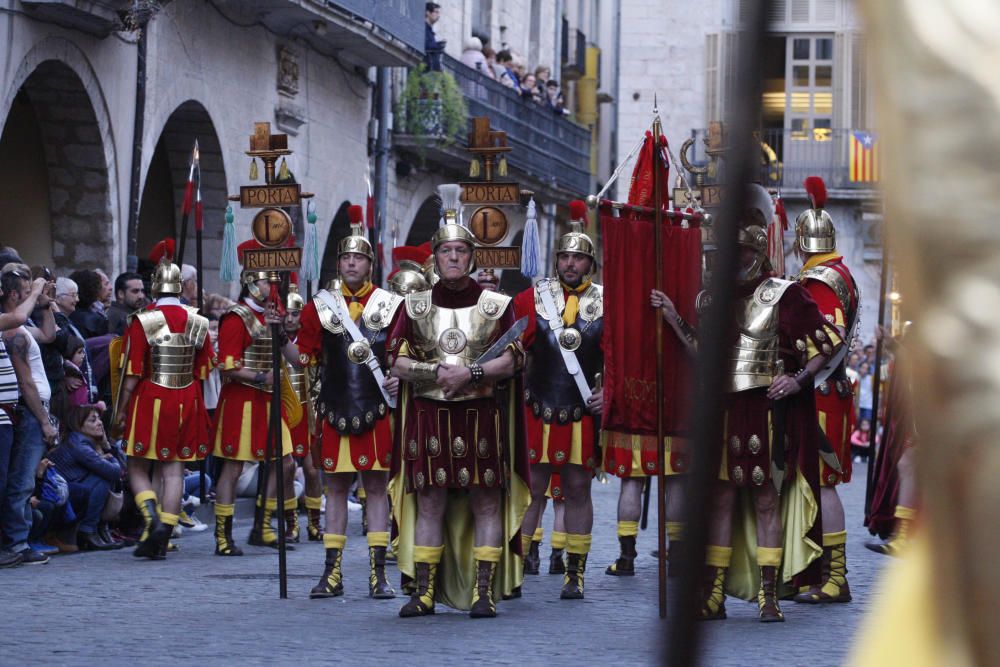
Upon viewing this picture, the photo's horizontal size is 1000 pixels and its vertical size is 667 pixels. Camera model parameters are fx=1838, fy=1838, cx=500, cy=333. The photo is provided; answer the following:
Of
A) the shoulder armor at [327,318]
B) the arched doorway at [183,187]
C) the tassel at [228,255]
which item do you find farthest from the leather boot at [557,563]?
the arched doorway at [183,187]

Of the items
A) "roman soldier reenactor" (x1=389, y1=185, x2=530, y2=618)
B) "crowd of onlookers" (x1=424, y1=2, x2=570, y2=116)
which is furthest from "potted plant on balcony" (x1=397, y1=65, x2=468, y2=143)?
"roman soldier reenactor" (x1=389, y1=185, x2=530, y2=618)

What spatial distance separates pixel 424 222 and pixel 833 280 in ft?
65.0

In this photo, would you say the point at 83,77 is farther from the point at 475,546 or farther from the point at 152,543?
the point at 475,546

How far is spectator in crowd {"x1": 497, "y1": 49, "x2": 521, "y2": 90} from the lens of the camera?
27.7 meters

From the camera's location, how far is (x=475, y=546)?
26.5 ft

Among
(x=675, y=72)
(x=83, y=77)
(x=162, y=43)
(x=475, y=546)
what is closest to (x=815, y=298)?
(x=475, y=546)

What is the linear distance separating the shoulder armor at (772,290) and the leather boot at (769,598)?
113 centimetres

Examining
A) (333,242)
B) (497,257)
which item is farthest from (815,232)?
(333,242)

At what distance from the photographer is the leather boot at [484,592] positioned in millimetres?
7973

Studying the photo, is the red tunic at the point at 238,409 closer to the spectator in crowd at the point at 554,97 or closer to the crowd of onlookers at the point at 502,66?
the crowd of onlookers at the point at 502,66

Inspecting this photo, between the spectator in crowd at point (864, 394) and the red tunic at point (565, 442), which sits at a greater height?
the spectator in crowd at point (864, 394)

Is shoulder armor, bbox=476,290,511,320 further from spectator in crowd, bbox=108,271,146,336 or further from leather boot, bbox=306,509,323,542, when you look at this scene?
spectator in crowd, bbox=108,271,146,336

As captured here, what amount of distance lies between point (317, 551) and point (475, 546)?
351 centimetres

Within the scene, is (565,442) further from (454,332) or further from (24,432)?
(24,432)
